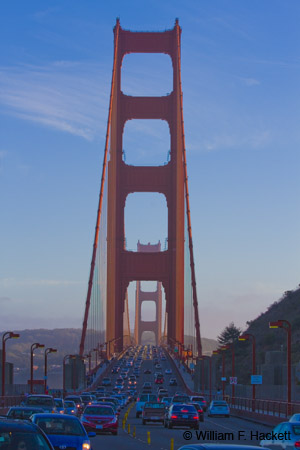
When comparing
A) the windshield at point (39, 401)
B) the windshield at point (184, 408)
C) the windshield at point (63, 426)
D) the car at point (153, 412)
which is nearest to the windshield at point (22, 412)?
the windshield at point (63, 426)

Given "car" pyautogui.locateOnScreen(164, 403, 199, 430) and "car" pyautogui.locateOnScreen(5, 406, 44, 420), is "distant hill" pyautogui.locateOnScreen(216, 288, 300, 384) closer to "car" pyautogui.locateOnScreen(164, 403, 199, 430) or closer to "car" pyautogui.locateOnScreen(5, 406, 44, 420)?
"car" pyautogui.locateOnScreen(164, 403, 199, 430)

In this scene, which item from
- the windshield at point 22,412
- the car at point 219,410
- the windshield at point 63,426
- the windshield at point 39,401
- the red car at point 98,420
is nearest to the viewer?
the windshield at point 63,426

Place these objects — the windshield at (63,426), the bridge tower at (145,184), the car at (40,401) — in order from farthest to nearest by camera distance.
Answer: the bridge tower at (145,184)
the car at (40,401)
the windshield at (63,426)

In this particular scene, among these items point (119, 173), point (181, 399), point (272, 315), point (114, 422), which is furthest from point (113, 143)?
point (114, 422)

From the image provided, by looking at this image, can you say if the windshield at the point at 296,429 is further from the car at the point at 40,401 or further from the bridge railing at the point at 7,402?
the bridge railing at the point at 7,402

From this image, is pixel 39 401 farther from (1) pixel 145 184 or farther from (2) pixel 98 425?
(1) pixel 145 184

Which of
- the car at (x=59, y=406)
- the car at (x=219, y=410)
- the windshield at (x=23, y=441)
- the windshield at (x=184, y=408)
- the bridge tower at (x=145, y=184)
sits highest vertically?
the bridge tower at (x=145, y=184)
